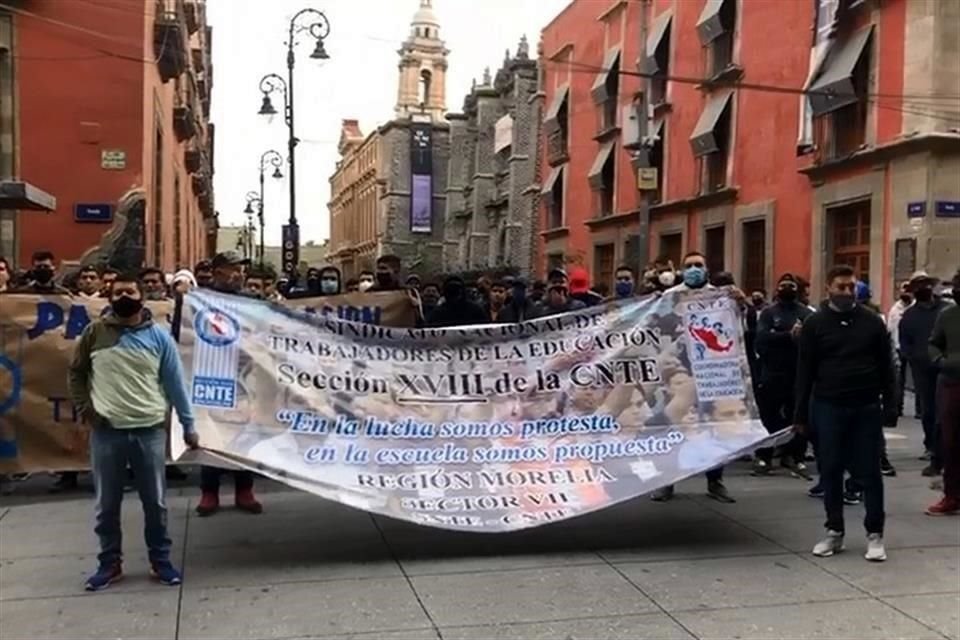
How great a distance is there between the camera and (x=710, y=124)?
A: 26.9 m

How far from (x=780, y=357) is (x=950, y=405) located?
5.34 ft

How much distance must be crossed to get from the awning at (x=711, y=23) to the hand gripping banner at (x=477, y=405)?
21.2m

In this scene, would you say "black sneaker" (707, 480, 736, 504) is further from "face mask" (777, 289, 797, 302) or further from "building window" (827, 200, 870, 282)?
"building window" (827, 200, 870, 282)

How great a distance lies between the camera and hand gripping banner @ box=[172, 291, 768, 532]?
6.50 m

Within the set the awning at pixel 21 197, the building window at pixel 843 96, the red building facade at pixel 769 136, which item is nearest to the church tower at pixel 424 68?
the red building facade at pixel 769 136

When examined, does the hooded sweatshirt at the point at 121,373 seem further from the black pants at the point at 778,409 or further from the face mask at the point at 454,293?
the black pants at the point at 778,409

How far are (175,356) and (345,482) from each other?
1351mm

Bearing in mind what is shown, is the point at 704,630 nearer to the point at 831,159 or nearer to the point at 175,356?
Result: the point at 175,356

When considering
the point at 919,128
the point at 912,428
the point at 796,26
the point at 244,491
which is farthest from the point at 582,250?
the point at 244,491

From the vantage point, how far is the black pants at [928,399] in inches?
Result: 374

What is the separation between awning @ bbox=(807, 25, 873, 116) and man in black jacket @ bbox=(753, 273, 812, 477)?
1230cm

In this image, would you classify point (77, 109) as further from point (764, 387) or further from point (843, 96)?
point (843, 96)

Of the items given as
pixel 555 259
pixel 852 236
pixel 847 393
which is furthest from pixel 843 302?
pixel 555 259

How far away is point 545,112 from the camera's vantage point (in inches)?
1743
